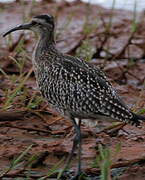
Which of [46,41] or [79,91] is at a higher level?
[46,41]

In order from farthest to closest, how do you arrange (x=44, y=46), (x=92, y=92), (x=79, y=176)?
(x=44, y=46) < (x=92, y=92) < (x=79, y=176)

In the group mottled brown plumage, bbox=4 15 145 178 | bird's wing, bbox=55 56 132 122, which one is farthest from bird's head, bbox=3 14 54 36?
bird's wing, bbox=55 56 132 122

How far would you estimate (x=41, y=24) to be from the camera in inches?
281

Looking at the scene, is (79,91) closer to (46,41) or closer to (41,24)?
(46,41)

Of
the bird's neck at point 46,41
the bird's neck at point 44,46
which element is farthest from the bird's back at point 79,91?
the bird's neck at point 46,41

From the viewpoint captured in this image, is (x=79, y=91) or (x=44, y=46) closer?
(x=79, y=91)

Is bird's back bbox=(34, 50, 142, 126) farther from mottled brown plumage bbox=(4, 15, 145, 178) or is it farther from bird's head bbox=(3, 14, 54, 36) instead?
bird's head bbox=(3, 14, 54, 36)

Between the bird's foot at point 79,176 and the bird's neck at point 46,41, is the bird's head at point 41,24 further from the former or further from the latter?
the bird's foot at point 79,176

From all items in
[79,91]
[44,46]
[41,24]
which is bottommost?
[79,91]

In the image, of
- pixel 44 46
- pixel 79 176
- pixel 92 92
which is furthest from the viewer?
pixel 44 46

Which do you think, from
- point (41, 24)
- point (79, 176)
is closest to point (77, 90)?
point (79, 176)

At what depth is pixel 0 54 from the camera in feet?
30.8

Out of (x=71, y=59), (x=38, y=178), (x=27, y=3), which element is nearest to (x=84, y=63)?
(x=71, y=59)

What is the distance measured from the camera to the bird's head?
7.13 metres
